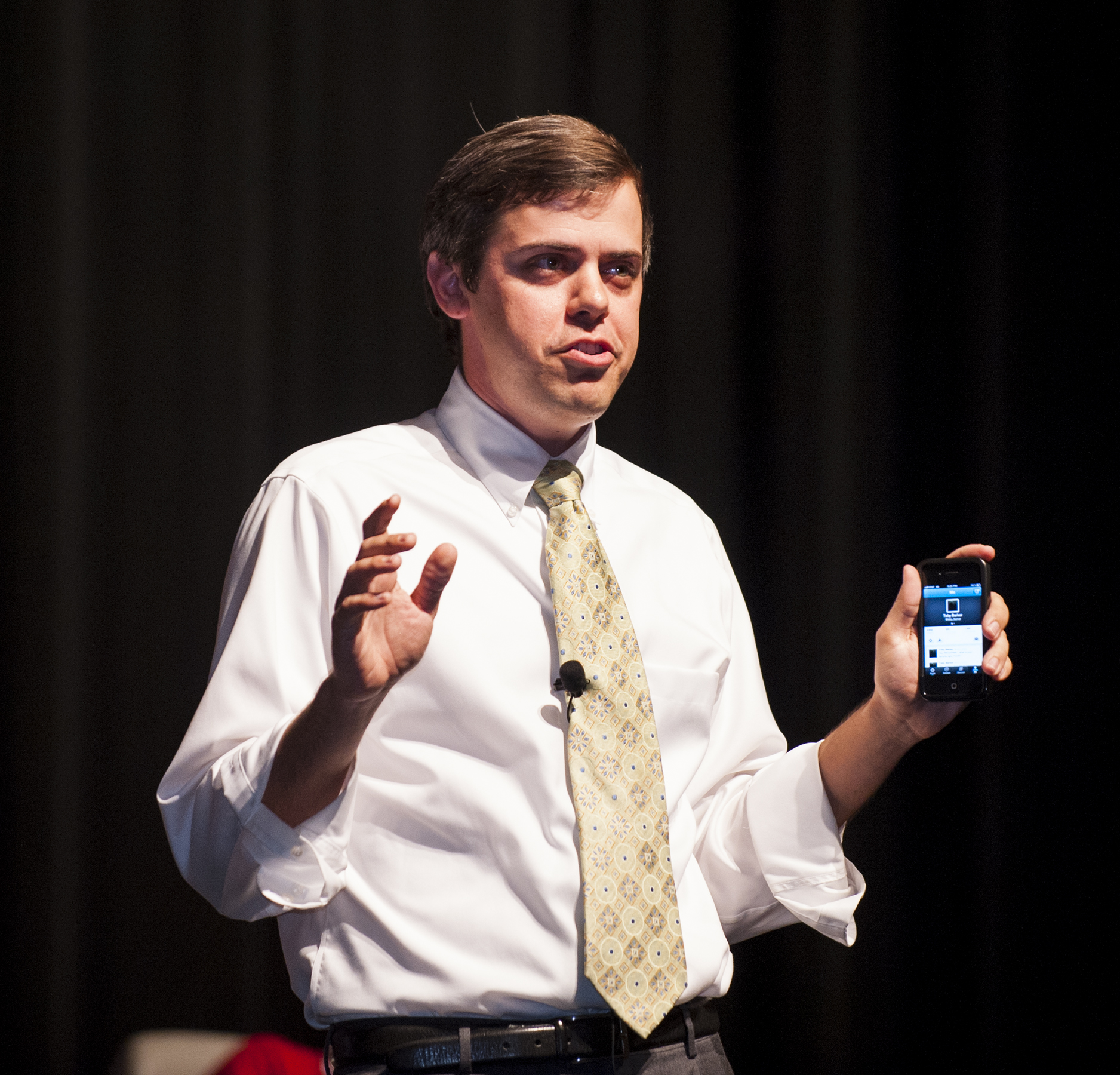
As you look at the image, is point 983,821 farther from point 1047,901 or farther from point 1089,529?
point 1089,529

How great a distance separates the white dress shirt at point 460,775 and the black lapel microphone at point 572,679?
0.04m

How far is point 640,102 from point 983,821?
1540mm

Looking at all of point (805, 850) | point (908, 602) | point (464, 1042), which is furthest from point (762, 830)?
point (464, 1042)

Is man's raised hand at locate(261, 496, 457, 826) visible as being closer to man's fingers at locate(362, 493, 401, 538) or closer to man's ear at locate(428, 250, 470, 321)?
man's fingers at locate(362, 493, 401, 538)

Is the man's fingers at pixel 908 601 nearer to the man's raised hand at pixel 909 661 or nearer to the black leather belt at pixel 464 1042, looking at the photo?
the man's raised hand at pixel 909 661

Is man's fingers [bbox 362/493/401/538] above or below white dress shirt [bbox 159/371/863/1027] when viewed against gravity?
above

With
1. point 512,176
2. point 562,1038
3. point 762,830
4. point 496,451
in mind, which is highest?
point 512,176

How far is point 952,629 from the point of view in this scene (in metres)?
1.29

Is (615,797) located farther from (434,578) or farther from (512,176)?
(512,176)

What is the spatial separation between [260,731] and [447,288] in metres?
0.68

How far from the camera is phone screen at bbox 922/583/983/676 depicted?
4.21 ft

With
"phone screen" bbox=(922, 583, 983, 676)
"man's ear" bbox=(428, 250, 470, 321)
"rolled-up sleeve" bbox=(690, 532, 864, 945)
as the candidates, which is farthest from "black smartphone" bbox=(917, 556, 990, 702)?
"man's ear" bbox=(428, 250, 470, 321)

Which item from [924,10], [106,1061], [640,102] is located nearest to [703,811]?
[106,1061]

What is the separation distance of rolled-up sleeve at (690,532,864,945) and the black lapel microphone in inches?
10.5
